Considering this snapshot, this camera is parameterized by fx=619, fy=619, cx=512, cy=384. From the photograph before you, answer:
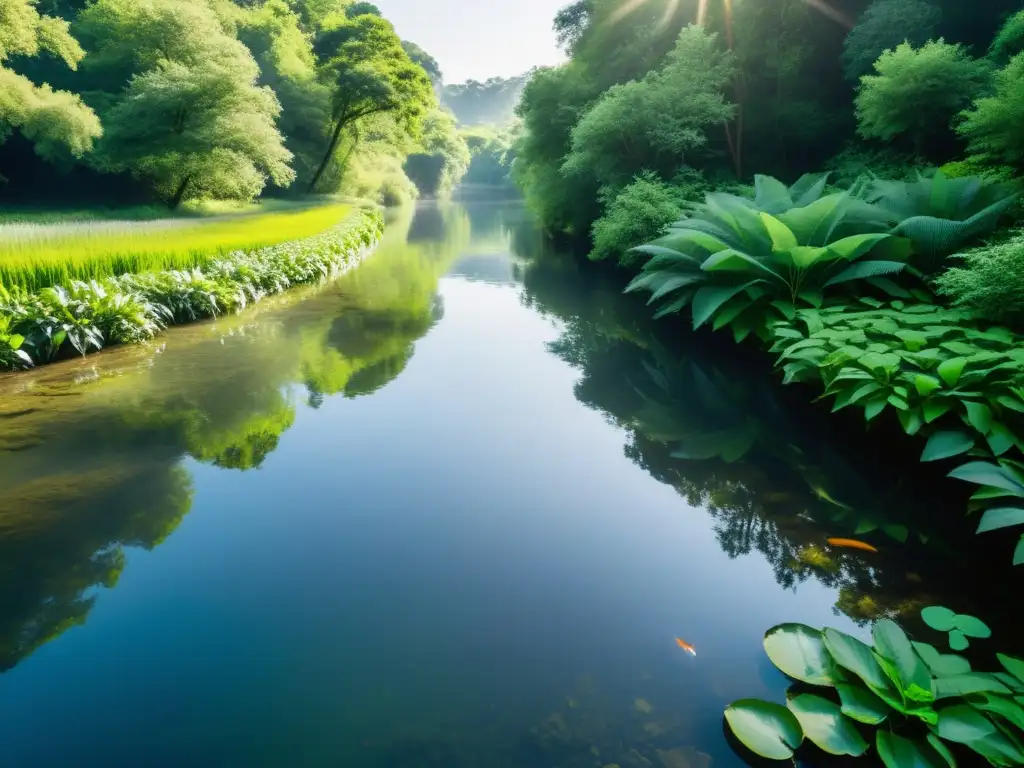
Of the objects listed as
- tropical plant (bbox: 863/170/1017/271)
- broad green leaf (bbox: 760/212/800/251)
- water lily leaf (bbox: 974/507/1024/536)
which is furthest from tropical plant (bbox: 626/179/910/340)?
water lily leaf (bbox: 974/507/1024/536)

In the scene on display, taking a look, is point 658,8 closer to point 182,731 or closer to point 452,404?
point 452,404

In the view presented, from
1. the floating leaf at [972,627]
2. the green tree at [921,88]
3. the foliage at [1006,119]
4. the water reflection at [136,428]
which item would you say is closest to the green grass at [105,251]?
the water reflection at [136,428]

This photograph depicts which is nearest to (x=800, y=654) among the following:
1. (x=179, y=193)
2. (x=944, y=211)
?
(x=944, y=211)

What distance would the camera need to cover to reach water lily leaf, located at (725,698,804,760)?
209cm

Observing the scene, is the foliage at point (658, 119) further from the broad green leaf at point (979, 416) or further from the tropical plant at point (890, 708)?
the tropical plant at point (890, 708)

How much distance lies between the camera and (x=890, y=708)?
2141mm

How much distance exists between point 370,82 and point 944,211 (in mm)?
29053

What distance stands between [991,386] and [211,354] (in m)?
7.22

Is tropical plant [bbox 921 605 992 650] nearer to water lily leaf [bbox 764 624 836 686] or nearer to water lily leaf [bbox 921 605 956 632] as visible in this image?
water lily leaf [bbox 921 605 956 632]

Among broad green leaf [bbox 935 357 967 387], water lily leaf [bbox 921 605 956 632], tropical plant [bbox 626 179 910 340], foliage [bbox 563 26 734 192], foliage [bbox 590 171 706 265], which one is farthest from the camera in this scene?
foliage [bbox 563 26 734 192]

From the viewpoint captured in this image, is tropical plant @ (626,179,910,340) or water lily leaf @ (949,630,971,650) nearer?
water lily leaf @ (949,630,971,650)

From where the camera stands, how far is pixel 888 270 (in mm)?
5754

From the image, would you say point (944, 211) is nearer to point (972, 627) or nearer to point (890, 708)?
point (972, 627)

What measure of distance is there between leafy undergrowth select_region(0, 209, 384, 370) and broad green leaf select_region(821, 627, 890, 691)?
23.3 feet
